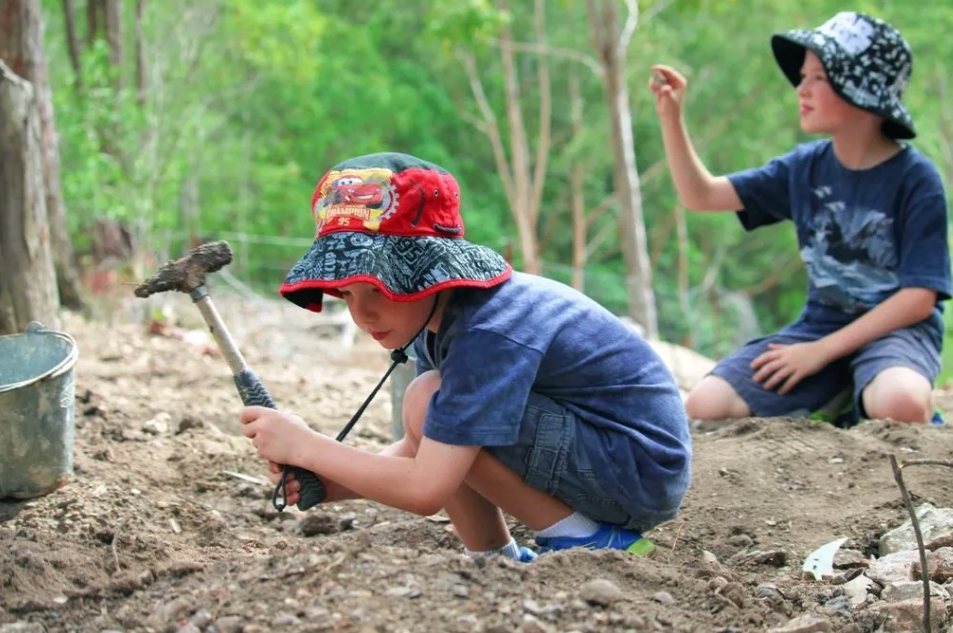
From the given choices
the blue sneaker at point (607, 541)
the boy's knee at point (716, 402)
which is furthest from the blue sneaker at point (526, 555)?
the boy's knee at point (716, 402)

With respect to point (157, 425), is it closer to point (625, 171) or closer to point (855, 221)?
point (855, 221)

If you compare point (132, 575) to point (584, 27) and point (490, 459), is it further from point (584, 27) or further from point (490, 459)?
point (584, 27)

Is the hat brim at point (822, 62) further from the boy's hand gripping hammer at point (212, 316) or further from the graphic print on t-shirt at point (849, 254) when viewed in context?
the boy's hand gripping hammer at point (212, 316)

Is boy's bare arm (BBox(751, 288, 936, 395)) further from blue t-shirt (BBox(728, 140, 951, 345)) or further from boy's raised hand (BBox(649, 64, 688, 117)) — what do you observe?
boy's raised hand (BBox(649, 64, 688, 117))

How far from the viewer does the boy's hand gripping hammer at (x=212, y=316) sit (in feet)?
9.02

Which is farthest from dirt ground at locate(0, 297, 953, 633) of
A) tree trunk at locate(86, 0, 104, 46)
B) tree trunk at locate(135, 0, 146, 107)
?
tree trunk at locate(135, 0, 146, 107)

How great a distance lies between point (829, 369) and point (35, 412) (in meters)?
2.98

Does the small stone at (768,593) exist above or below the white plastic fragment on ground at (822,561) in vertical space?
above

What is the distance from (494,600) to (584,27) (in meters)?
26.7

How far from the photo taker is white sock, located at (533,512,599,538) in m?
2.85

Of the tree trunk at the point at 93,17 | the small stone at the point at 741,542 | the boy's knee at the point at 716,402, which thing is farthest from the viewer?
the tree trunk at the point at 93,17

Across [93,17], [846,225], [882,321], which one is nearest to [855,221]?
[846,225]

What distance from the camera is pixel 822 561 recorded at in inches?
116

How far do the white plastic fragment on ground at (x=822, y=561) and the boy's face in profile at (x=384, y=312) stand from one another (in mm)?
1179
